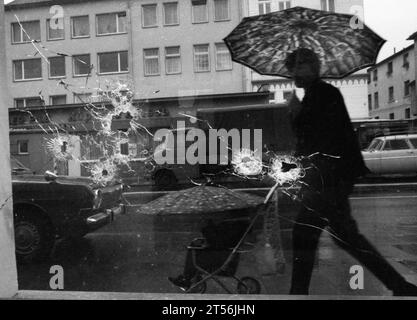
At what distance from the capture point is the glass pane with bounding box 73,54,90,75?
275 cm

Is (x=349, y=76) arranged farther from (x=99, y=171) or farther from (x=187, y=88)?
(x=99, y=171)

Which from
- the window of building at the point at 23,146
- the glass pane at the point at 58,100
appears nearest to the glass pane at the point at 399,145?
Answer: the glass pane at the point at 58,100

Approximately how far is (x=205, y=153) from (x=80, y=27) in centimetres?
109

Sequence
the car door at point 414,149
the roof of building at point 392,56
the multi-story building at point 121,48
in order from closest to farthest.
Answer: the car door at point 414,149, the roof of building at point 392,56, the multi-story building at point 121,48

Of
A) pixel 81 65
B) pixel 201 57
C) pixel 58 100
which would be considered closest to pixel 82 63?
pixel 81 65

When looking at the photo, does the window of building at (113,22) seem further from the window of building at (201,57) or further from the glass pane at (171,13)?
the window of building at (201,57)

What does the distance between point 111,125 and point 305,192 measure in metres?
1.26

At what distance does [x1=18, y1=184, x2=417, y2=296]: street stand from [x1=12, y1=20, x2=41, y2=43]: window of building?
1.18 m

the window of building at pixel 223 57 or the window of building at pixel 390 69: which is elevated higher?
the window of building at pixel 223 57

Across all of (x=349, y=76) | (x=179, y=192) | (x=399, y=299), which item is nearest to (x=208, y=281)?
(x=179, y=192)

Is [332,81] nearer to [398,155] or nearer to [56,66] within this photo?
[398,155]

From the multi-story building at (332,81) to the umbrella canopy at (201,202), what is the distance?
0.61 m

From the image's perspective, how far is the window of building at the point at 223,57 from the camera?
262cm

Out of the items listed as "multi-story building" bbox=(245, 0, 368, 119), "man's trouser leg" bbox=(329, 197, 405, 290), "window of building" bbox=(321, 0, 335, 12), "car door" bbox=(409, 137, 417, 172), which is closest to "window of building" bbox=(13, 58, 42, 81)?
"multi-story building" bbox=(245, 0, 368, 119)
